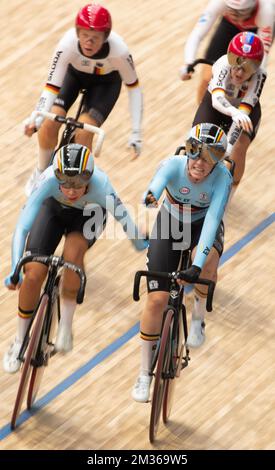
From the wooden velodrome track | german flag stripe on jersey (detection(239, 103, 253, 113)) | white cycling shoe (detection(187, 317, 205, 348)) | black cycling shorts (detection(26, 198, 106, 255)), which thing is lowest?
the wooden velodrome track

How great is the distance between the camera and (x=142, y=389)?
24.6ft

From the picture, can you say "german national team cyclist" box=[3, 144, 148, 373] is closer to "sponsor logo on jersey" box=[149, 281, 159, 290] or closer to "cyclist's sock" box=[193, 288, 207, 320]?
"sponsor logo on jersey" box=[149, 281, 159, 290]

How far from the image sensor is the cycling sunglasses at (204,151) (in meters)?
7.26

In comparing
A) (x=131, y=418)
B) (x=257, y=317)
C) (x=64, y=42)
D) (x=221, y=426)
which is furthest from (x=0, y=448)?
(x=64, y=42)

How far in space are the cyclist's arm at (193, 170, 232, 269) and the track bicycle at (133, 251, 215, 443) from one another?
20cm

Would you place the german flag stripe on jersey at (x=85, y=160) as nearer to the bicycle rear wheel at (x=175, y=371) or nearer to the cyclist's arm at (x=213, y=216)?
the cyclist's arm at (x=213, y=216)

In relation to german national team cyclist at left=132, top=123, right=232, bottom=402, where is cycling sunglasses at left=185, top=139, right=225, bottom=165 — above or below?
above

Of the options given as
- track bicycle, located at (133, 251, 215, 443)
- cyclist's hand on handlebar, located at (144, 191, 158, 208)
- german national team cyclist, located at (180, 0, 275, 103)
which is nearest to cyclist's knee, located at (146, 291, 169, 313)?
track bicycle, located at (133, 251, 215, 443)

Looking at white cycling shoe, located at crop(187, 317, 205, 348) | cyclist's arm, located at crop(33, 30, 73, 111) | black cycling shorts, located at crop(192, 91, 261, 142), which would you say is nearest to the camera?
white cycling shoe, located at crop(187, 317, 205, 348)

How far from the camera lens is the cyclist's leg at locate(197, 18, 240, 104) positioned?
928 cm

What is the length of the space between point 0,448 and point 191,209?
1864 millimetres

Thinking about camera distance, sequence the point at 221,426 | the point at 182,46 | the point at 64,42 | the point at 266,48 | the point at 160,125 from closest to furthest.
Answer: the point at 221,426 < the point at 64,42 < the point at 266,48 < the point at 160,125 < the point at 182,46

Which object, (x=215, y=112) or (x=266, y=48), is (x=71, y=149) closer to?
(x=215, y=112)

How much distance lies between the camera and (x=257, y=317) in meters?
8.68
